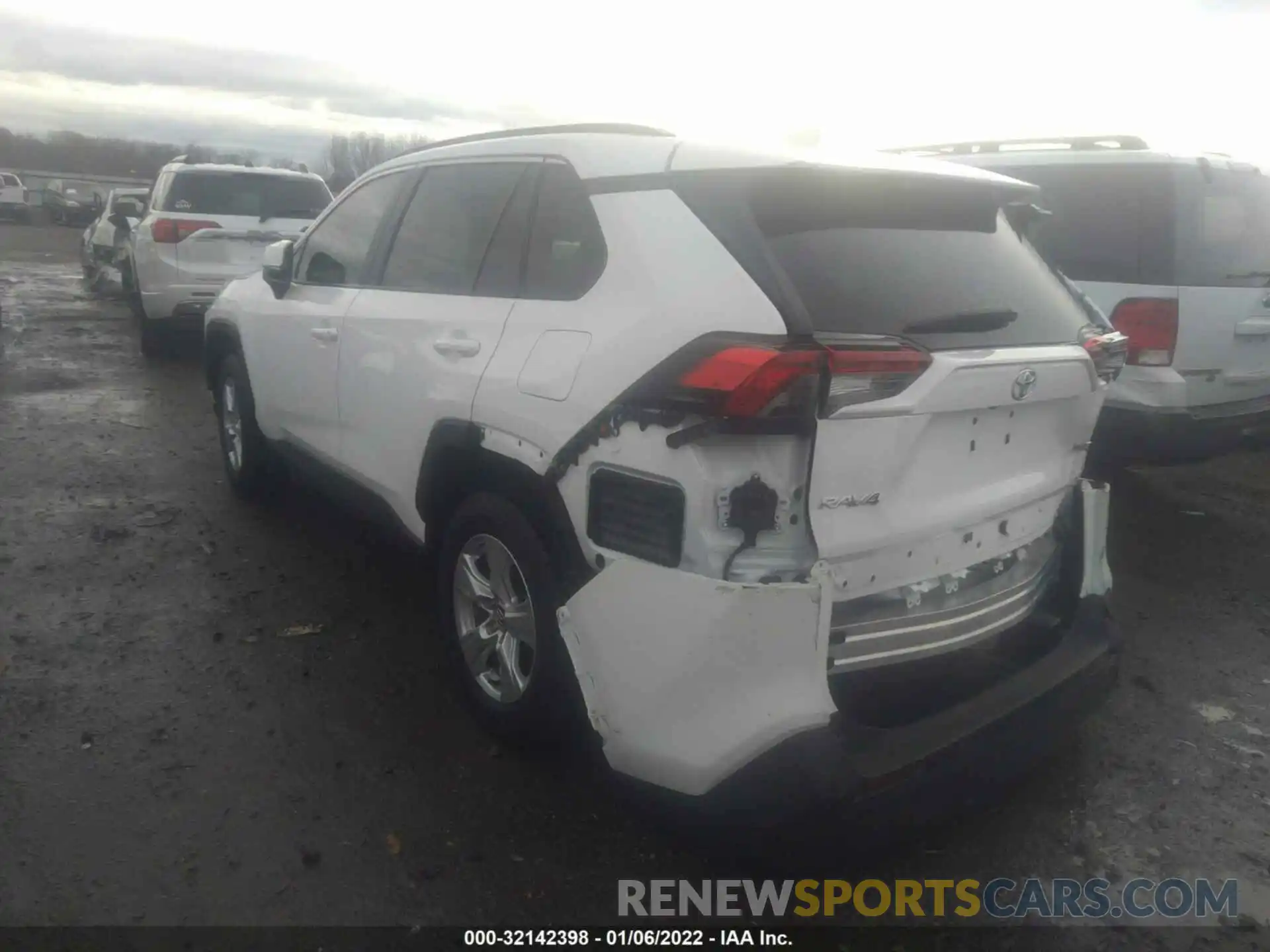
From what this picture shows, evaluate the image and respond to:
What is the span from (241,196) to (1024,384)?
370 inches

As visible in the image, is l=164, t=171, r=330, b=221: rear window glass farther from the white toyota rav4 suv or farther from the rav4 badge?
the rav4 badge

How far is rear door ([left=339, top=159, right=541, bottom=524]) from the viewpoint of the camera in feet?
11.0

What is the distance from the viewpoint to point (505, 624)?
3281 millimetres

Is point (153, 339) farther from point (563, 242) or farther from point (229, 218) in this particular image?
point (563, 242)

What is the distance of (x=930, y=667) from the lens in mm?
2768

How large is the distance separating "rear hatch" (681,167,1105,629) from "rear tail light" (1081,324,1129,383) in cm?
3

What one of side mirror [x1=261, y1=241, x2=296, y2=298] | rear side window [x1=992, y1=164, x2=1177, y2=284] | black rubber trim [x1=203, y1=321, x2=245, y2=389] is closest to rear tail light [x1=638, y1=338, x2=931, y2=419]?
side mirror [x1=261, y1=241, x2=296, y2=298]

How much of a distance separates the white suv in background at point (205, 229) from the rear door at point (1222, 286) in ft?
24.4

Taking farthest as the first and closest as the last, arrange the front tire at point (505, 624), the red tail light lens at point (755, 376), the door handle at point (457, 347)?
1. the door handle at point (457, 347)
2. the front tire at point (505, 624)
3. the red tail light lens at point (755, 376)

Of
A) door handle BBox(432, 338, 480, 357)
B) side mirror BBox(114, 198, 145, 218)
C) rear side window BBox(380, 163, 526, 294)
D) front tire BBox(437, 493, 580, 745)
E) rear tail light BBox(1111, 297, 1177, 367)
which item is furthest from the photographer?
side mirror BBox(114, 198, 145, 218)

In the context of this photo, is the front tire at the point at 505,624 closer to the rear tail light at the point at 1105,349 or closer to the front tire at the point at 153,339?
the rear tail light at the point at 1105,349

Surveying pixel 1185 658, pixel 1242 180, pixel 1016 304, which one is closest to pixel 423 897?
pixel 1016 304

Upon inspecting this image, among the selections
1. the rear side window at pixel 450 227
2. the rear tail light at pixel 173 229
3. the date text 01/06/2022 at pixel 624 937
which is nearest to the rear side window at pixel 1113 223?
the rear side window at pixel 450 227

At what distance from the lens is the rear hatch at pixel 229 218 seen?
9984 millimetres
